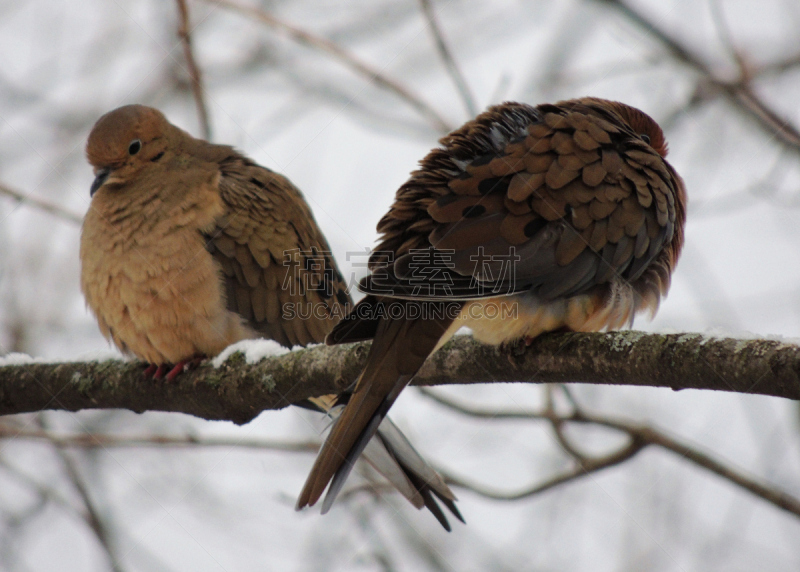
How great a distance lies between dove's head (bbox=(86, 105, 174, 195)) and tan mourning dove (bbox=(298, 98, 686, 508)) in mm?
1739

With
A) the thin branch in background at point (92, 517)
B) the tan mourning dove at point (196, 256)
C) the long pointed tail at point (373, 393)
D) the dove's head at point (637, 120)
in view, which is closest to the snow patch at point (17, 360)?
the tan mourning dove at point (196, 256)

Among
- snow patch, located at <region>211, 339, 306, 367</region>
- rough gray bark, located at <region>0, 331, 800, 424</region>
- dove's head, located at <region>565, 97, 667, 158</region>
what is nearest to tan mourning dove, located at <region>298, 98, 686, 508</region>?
rough gray bark, located at <region>0, 331, 800, 424</region>

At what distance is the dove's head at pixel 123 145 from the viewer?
3.88 m

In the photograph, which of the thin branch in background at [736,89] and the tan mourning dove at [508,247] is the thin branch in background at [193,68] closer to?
the tan mourning dove at [508,247]

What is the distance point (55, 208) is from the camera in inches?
143

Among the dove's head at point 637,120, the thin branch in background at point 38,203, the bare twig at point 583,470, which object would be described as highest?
the dove's head at point 637,120

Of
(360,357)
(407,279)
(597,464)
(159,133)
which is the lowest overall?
(597,464)

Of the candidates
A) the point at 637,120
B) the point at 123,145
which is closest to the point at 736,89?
the point at 637,120

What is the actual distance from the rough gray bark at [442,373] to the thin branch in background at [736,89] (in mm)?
1494

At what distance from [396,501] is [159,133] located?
2.36 meters

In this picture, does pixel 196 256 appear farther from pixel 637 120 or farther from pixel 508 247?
pixel 637 120

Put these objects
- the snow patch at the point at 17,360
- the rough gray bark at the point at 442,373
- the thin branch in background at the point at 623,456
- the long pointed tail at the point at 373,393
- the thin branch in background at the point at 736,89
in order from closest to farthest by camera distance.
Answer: the rough gray bark at the point at 442,373, the long pointed tail at the point at 373,393, the thin branch in background at the point at 623,456, the thin branch in background at the point at 736,89, the snow patch at the point at 17,360

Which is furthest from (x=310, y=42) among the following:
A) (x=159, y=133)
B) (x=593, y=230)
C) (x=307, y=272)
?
(x=593, y=230)

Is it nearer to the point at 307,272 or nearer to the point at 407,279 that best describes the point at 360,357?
the point at 407,279
